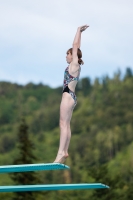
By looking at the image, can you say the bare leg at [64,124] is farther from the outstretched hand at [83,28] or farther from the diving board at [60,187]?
the outstretched hand at [83,28]

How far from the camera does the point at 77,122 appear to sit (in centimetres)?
12938

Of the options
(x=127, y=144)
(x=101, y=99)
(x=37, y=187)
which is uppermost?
(x=101, y=99)

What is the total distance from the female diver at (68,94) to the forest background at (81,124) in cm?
7679

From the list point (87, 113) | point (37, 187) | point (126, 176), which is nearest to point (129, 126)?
point (87, 113)

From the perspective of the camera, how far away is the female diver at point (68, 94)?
1332cm

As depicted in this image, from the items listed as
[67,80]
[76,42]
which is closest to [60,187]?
[67,80]

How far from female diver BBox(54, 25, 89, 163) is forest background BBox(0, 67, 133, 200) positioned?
7679 cm

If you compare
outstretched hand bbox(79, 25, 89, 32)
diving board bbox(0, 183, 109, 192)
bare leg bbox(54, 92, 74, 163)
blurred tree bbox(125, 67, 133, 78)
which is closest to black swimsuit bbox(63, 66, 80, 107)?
bare leg bbox(54, 92, 74, 163)

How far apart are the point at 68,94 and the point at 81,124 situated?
117 metres

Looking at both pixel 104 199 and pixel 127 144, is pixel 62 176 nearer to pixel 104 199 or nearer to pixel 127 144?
pixel 127 144

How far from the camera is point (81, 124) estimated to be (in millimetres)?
130750

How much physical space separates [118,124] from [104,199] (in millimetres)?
80550

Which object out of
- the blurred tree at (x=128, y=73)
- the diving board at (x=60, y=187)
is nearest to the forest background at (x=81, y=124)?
the blurred tree at (x=128, y=73)

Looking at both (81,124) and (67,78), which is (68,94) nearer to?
(67,78)
